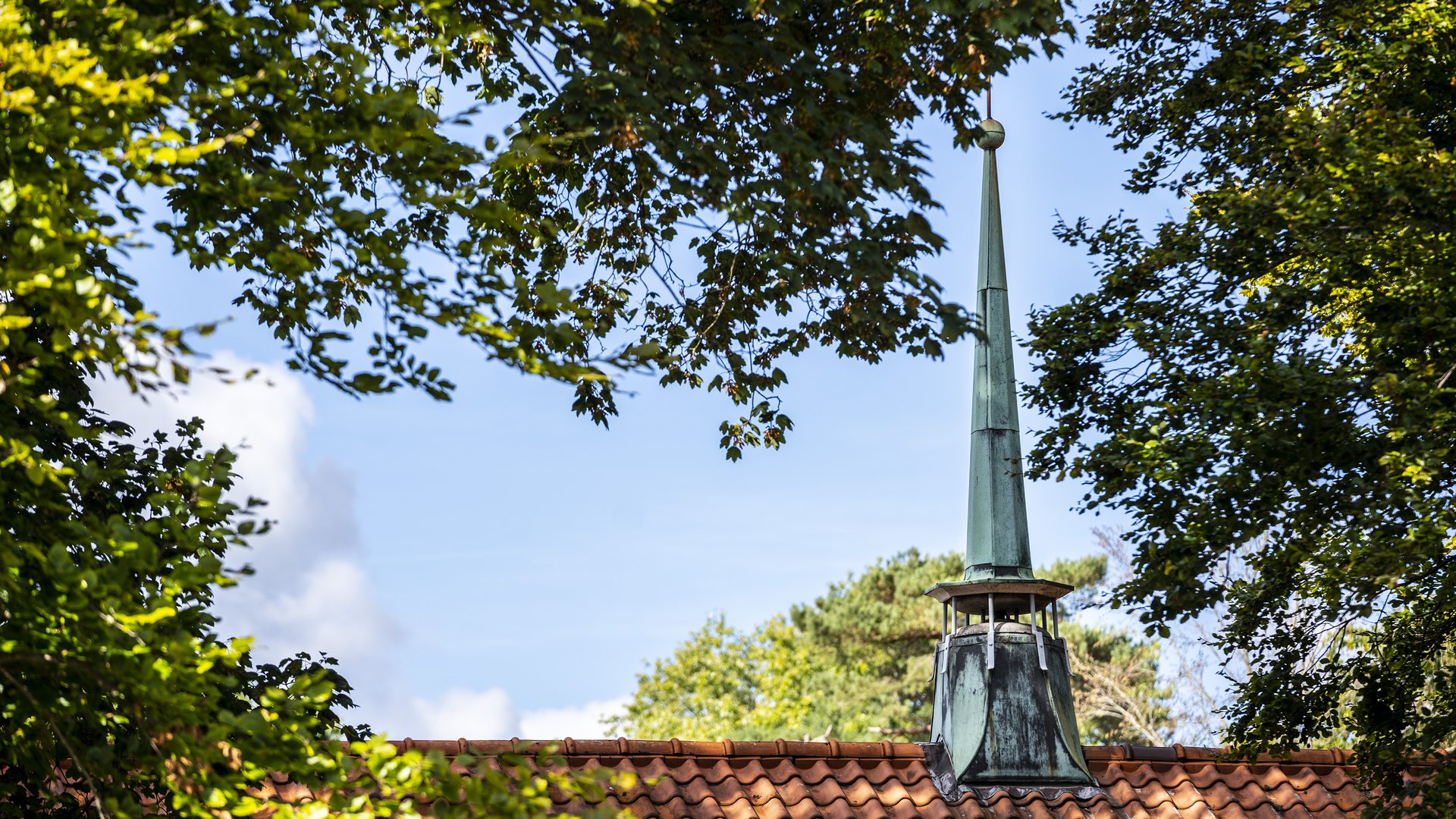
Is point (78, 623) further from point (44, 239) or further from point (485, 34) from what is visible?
point (485, 34)

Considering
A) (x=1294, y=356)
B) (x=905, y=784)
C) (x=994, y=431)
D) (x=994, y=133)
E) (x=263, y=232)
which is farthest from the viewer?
(x=994, y=133)

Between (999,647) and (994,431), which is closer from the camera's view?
(999,647)

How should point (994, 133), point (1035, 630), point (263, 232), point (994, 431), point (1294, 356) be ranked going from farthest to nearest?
point (994, 133) < point (994, 431) < point (1035, 630) < point (1294, 356) < point (263, 232)

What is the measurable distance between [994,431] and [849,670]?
26375mm

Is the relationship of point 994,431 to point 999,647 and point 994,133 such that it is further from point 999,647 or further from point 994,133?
point 994,133

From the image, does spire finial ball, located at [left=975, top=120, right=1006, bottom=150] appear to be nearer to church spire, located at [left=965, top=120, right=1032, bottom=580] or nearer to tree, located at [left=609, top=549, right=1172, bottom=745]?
church spire, located at [left=965, top=120, right=1032, bottom=580]

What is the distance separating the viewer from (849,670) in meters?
36.3

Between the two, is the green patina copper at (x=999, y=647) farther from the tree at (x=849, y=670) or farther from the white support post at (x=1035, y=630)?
the tree at (x=849, y=670)

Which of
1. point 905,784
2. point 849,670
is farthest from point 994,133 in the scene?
point 849,670

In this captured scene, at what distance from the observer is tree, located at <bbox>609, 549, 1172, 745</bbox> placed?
104 feet

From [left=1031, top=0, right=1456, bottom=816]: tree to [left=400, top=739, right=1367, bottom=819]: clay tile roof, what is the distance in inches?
32.7

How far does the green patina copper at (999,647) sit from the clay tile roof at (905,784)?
22cm

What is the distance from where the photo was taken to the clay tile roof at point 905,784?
8.88 meters

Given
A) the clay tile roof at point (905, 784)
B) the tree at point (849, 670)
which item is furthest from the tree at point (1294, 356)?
the tree at point (849, 670)
